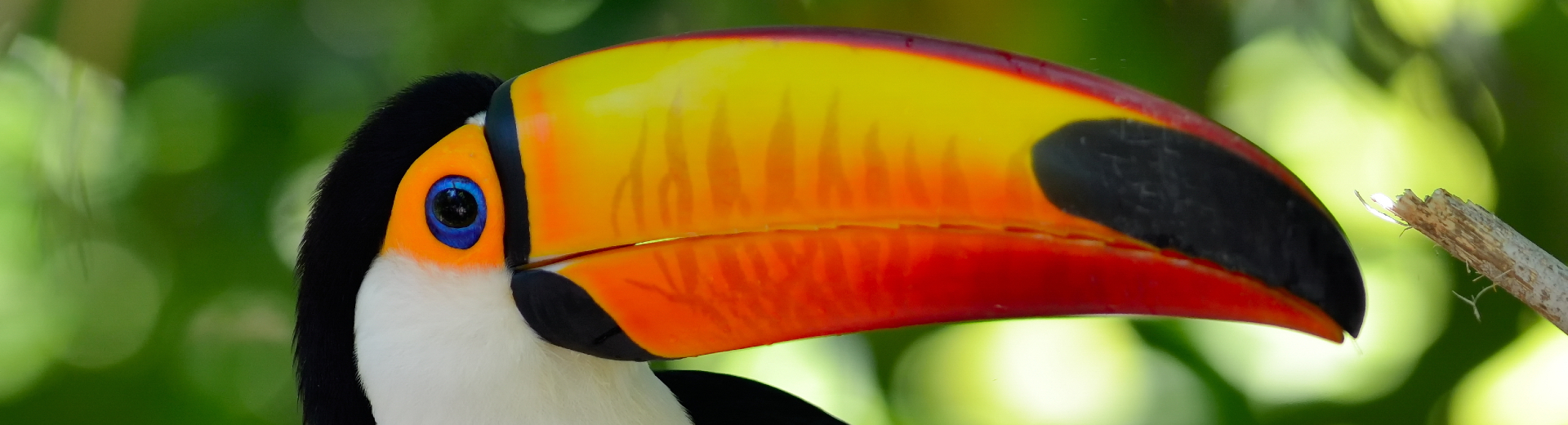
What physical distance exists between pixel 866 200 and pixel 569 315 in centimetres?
29

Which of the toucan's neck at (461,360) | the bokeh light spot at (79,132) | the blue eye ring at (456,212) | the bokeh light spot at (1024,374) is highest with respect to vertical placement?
the bokeh light spot at (79,132)

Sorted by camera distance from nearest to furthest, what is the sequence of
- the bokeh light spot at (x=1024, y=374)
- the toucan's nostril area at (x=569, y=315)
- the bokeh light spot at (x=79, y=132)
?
the toucan's nostril area at (x=569, y=315) < the bokeh light spot at (x=79, y=132) < the bokeh light spot at (x=1024, y=374)

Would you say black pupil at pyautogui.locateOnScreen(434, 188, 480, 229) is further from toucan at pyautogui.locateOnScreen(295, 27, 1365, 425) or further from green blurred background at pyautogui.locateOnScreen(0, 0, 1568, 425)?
green blurred background at pyautogui.locateOnScreen(0, 0, 1568, 425)

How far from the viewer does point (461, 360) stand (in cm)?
101

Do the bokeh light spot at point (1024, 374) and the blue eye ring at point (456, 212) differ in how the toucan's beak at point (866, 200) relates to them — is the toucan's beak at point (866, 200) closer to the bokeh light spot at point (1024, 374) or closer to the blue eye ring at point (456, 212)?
the blue eye ring at point (456, 212)

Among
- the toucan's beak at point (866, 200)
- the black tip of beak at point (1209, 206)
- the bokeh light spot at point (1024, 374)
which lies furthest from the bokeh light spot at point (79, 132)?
the bokeh light spot at point (1024, 374)

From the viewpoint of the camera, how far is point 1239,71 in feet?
6.15

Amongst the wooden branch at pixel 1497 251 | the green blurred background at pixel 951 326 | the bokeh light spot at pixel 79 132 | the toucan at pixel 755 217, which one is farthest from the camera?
the green blurred background at pixel 951 326

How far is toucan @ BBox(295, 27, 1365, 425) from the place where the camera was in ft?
2.36

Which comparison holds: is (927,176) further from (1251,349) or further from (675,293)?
(1251,349)

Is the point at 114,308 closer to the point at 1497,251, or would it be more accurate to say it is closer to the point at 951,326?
the point at 951,326

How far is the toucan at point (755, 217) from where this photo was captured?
2.36 feet

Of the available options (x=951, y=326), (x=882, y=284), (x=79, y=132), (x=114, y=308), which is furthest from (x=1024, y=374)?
(x=114, y=308)

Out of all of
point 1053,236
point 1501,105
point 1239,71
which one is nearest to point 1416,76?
point 1501,105
